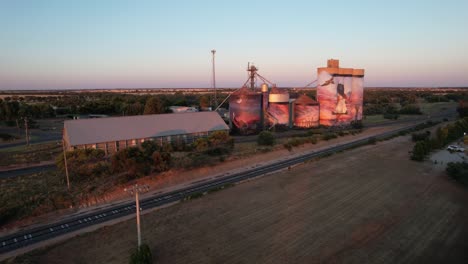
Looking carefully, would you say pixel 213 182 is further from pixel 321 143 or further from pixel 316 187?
pixel 321 143

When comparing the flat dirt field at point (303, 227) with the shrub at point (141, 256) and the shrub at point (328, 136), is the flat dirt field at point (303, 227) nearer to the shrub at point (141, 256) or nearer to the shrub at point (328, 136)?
the shrub at point (141, 256)

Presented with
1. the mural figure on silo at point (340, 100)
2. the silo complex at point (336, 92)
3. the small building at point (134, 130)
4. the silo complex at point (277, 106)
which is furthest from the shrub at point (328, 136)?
the small building at point (134, 130)

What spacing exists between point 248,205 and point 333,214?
6.72 meters

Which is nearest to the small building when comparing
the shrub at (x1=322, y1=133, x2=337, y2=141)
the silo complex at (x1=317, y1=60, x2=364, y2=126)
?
the shrub at (x1=322, y1=133, x2=337, y2=141)

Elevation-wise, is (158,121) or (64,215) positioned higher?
(158,121)

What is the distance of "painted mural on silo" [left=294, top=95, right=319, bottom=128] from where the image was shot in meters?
68.1

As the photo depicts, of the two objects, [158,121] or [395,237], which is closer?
[395,237]

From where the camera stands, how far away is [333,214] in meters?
24.1

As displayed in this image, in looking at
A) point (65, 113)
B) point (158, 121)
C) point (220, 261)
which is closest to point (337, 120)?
point (158, 121)

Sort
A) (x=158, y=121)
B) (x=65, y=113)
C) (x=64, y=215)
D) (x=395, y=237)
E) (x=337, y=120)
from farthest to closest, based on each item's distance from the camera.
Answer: (x=65, y=113)
(x=337, y=120)
(x=158, y=121)
(x=64, y=215)
(x=395, y=237)

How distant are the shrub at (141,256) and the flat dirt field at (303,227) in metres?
1.02

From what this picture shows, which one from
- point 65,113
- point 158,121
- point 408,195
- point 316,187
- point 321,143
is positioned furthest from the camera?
point 65,113

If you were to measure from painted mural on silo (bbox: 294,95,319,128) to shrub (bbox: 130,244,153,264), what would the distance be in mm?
55296

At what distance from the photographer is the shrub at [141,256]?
660 inches
